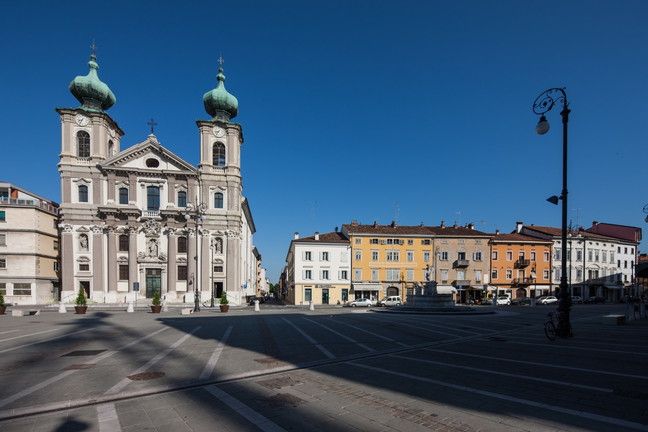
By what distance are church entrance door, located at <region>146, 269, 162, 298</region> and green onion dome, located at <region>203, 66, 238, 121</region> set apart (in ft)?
75.7

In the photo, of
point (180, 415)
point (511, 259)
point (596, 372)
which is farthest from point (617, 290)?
point (180, 415)

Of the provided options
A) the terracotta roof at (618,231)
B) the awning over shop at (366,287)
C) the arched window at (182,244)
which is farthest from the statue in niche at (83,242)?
the terracotta roof at (618,231)

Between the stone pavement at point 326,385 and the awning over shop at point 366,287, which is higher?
the stone pavement at point 326,385

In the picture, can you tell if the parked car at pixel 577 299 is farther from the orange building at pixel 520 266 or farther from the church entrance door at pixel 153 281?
the church entrance door at pixel 153 281

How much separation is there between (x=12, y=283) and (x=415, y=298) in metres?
48.4

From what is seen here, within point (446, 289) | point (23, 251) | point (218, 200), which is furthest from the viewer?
point (446, 289)

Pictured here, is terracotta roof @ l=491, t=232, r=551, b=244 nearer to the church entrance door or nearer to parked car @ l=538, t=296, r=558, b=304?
parked car @ l=538, t=296, r=558, b=304

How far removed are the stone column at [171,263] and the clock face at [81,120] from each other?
18116 millimetres

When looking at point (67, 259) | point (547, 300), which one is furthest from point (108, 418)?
point (547, 300)

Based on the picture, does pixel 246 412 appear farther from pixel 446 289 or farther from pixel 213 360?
pixel 446 289

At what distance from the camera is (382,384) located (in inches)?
281

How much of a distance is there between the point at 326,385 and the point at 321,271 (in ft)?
142

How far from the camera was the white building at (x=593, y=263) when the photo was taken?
55194 millimetres

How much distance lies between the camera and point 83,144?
1718 inches
